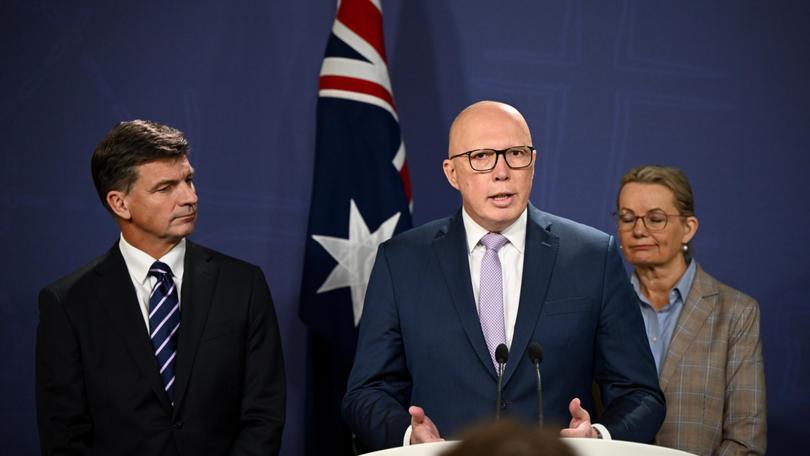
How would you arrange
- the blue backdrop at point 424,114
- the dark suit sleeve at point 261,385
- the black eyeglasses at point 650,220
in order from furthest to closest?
1. the blue backdrop at point 424,114
2. the black eyeglasses at point 650,220
3. the dark suit sleeve at point 261,385

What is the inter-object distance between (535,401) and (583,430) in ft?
1.10

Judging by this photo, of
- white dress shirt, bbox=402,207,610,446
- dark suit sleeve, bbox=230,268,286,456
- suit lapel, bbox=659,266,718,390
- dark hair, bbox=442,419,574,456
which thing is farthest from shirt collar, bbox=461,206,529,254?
dark hair, bbox=442,419,574,456

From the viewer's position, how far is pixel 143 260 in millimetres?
2668

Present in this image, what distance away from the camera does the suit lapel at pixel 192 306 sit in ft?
8.44

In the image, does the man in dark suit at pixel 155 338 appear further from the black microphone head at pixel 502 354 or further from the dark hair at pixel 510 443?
the dark hair at pixel 510 443

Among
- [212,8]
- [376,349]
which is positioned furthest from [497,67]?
[376,349]

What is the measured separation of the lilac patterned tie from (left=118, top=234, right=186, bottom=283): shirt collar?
0.88 metres

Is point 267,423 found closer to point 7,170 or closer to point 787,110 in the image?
point 7,170

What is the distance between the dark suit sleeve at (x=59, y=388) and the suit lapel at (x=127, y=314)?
0.12m

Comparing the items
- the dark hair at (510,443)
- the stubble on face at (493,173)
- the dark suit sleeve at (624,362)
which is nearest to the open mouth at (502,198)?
the stubble on face at (493,173)

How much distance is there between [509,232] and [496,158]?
200 millimetres

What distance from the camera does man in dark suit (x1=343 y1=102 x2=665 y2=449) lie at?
7.53 ft

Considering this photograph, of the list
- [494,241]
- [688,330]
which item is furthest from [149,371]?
[688,330]

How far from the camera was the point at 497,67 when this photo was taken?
4.19 m
